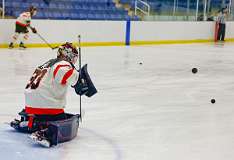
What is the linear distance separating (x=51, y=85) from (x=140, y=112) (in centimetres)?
176

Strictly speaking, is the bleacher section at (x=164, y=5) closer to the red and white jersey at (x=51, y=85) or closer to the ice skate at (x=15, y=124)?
the ice skate at (x=15, y=124)

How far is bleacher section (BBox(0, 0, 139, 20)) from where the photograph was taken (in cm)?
1433

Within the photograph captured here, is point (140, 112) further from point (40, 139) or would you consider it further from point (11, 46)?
point (11, 46)

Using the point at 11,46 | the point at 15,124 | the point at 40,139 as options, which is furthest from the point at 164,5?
the point at 40,139

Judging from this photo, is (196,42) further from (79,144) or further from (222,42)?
(79,144)

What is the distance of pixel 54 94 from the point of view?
13.9ft

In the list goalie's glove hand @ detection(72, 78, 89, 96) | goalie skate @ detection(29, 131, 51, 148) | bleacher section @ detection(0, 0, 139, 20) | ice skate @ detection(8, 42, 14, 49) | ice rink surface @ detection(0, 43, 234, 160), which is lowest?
ice rink surface @ detection(0, 43, 234, 160)

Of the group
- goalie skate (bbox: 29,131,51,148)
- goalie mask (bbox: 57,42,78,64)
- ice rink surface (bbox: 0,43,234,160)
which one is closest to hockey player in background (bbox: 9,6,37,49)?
ice rink surface (bbox: 0,43,234,160)

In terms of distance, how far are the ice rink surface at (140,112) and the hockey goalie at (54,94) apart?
0.12 m

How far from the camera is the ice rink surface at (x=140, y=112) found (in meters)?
4.14

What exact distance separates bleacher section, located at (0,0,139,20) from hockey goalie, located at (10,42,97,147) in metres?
9.72

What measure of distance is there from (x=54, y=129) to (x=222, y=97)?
3511mm

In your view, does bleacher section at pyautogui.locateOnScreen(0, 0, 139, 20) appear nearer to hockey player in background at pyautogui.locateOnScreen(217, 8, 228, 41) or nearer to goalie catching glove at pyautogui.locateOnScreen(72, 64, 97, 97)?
hockey player in background at pyautogui.locateOnScreen(217, 8, 228, 41)

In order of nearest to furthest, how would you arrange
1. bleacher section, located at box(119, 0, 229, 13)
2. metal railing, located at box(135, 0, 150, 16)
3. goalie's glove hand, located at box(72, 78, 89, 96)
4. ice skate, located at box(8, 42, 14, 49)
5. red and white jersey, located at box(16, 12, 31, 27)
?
goalie's glove hand, located at box(72, 78, 89, 96), red and white jersey, located at box(16, 12, 31, 27), ice skate, located at box(8, 42, 14, 49), metal railing, located at box(135, 0, 150, 16), bleacher section, located at box(119, 0, 229, 13)
